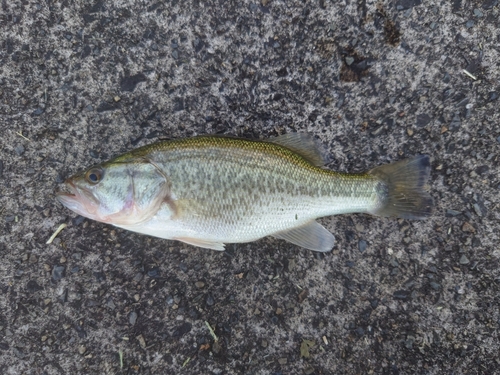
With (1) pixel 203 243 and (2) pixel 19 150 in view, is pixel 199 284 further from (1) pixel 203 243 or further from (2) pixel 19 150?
(2) pixel 19 150

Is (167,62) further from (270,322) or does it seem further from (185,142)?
(270,322)

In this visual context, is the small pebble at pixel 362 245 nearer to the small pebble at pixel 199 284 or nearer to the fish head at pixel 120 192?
the small pebble at pixel 199 284

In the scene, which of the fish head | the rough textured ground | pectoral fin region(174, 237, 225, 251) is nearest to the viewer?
the fish head

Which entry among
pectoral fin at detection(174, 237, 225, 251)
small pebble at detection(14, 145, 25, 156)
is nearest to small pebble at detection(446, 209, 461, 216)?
pectoral fin at detection(174, 237, 225, 251)

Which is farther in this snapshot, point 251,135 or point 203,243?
point 251,135

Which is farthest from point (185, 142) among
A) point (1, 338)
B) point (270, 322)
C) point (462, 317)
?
point (462, 317)

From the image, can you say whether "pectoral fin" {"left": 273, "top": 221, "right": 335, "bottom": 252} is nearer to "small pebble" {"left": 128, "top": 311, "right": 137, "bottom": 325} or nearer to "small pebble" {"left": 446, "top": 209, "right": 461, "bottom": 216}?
"small pebble" {"left": 446, "top": 209, "right": 461, "bottom": 216}

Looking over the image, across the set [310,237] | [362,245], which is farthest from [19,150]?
[362,245]
